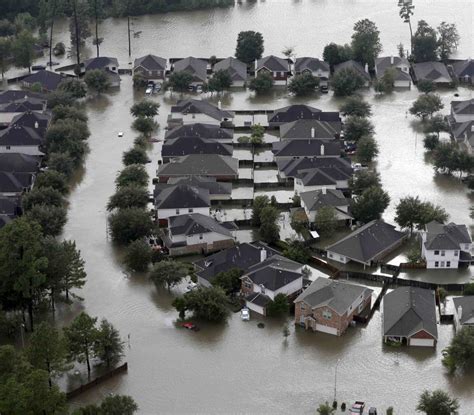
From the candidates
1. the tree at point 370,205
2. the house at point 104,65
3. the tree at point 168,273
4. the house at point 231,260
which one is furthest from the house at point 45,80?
the tree at point 168,273

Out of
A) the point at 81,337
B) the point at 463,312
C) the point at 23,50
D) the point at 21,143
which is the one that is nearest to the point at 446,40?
the point at 23,50

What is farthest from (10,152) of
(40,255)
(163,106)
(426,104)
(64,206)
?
(426,104)

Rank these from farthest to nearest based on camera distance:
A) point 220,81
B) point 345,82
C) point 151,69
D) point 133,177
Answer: point 151,69
point 220,81
point 345,82
point 133,177

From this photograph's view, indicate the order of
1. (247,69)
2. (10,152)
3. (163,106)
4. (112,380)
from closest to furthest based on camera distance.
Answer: (112,380) < (10,152) < (163,106) < (247,69)

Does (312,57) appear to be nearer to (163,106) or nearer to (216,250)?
(163,106)

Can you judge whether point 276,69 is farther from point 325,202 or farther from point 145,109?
point 325,202

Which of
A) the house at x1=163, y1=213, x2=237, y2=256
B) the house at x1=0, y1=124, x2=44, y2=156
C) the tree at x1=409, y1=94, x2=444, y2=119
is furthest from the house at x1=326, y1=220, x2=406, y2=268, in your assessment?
the house at x1=0, y1=124, x2=44, y2=156

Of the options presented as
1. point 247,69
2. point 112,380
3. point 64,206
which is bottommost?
point 112,380
